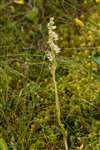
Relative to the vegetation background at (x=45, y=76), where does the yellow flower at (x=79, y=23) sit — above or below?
above

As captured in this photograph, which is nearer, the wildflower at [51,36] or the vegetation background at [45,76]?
the wildflower at [51,36]

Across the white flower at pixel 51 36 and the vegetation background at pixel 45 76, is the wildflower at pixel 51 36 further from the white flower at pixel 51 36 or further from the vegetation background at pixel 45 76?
the vegetation background at pixel 45 76

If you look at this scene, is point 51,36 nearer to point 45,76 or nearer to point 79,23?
point 45,76

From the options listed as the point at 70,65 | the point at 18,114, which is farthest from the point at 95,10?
the point at 18,114

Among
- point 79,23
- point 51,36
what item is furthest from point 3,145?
point 79,23

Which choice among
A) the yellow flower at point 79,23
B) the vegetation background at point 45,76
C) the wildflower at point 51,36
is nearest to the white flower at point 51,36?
the wildflower at point 51,36

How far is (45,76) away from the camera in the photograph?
228cm

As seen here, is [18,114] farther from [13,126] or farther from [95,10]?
[95,10]

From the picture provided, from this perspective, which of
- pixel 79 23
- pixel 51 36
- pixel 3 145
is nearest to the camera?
pixel 51 36

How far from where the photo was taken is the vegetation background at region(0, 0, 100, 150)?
1928 mm

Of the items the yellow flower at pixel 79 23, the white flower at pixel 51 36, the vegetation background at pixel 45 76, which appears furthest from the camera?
the yellow flower at pixel 79 23

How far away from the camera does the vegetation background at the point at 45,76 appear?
6.32 feet

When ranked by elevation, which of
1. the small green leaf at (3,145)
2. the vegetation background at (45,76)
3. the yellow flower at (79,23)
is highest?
the yellow flower at (79,23)

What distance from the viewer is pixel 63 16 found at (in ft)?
8.73
